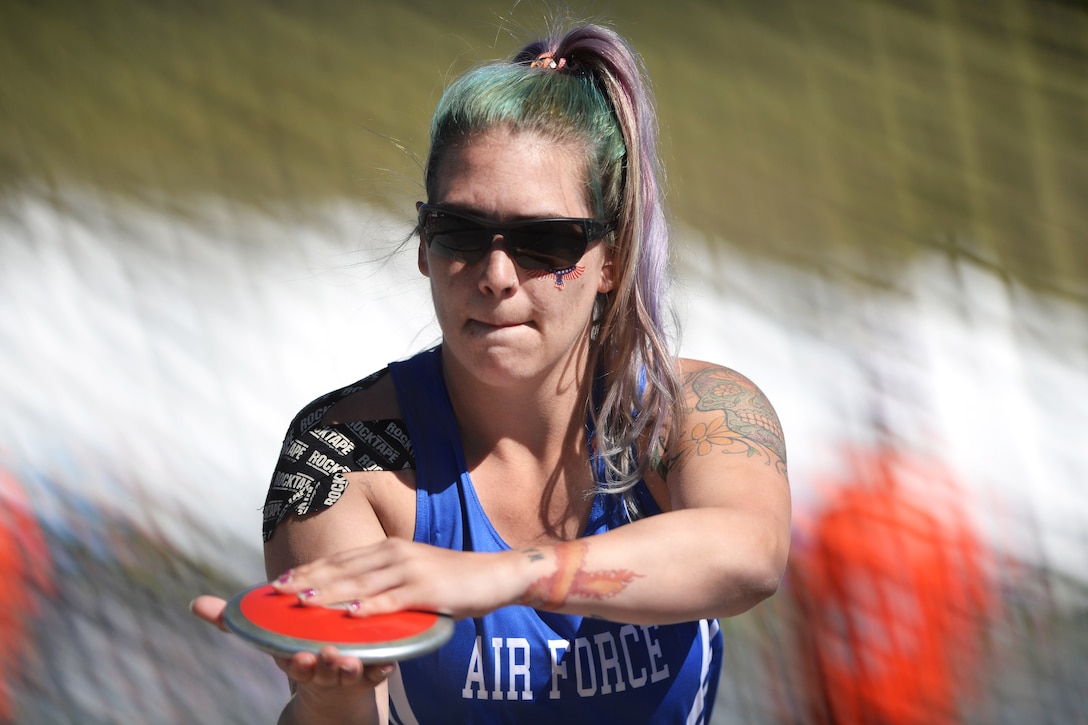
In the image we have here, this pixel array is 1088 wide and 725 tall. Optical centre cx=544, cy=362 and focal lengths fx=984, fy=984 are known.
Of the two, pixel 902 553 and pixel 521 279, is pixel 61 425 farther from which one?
pixel 902 553

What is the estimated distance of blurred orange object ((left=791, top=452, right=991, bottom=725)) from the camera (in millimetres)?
3025

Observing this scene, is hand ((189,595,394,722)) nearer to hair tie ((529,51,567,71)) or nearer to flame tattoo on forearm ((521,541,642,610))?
flame tattoo on forearm ((521,541,642,610))

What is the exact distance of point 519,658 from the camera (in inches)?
61.3

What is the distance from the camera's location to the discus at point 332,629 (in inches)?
41.3

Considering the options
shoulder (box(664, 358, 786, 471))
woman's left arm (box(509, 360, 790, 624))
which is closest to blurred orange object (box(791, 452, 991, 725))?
shoulder (box(664, 358, 786, 471))

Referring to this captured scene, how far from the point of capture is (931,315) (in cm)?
323

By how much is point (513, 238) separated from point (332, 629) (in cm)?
66

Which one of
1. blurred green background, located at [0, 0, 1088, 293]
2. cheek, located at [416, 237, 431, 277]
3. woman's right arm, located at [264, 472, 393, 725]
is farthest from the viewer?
blurred green background, located at [0, 0, 1088, 293]

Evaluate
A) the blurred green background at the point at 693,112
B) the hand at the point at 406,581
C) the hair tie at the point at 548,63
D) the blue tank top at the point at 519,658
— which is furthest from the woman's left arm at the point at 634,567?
the blurred green background at the point at 693,112

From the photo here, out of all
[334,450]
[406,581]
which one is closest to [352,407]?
[334,450]

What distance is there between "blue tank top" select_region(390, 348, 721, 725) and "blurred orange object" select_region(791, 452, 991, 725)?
1510mm

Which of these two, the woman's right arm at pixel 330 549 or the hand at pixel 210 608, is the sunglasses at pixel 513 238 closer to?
the woman's right arm at pixel 330 549

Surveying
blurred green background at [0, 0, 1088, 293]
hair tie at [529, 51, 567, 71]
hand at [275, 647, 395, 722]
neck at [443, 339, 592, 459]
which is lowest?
hand at [275, 647, 395, 722]

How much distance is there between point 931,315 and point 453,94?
84.6 inches
